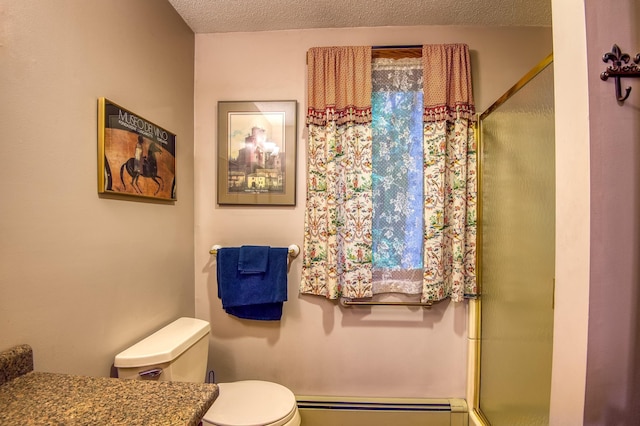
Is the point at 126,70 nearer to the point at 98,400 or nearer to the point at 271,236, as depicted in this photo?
the point at 271,236

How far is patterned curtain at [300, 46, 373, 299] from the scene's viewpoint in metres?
1.58

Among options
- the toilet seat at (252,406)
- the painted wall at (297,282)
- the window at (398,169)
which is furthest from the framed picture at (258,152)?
the toilet seat at (252,406)

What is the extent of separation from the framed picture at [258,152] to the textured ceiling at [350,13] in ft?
1.46

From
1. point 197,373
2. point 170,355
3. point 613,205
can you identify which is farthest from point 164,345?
point 613,205

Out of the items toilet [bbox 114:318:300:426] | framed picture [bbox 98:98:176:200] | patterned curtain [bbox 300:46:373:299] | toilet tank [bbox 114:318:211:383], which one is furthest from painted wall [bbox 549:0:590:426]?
framed picture [bbox 98:98:176:200]

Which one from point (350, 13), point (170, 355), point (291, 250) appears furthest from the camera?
point (291, 250)

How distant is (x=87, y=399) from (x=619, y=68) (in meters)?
1.52

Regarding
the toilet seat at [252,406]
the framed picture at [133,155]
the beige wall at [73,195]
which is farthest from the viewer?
the toilet seat at [252,406]

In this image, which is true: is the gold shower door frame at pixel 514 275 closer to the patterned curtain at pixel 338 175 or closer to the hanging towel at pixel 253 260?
the patterned curtain at pixel 338 175

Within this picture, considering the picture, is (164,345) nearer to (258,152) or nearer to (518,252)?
(258,152)

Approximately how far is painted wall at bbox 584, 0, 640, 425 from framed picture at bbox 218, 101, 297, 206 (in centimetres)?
128

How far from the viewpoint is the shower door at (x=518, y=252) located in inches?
43.1

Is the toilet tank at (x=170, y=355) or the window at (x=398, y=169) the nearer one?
the toilet tank at (x=170, y=355)

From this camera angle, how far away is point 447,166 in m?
1.59
